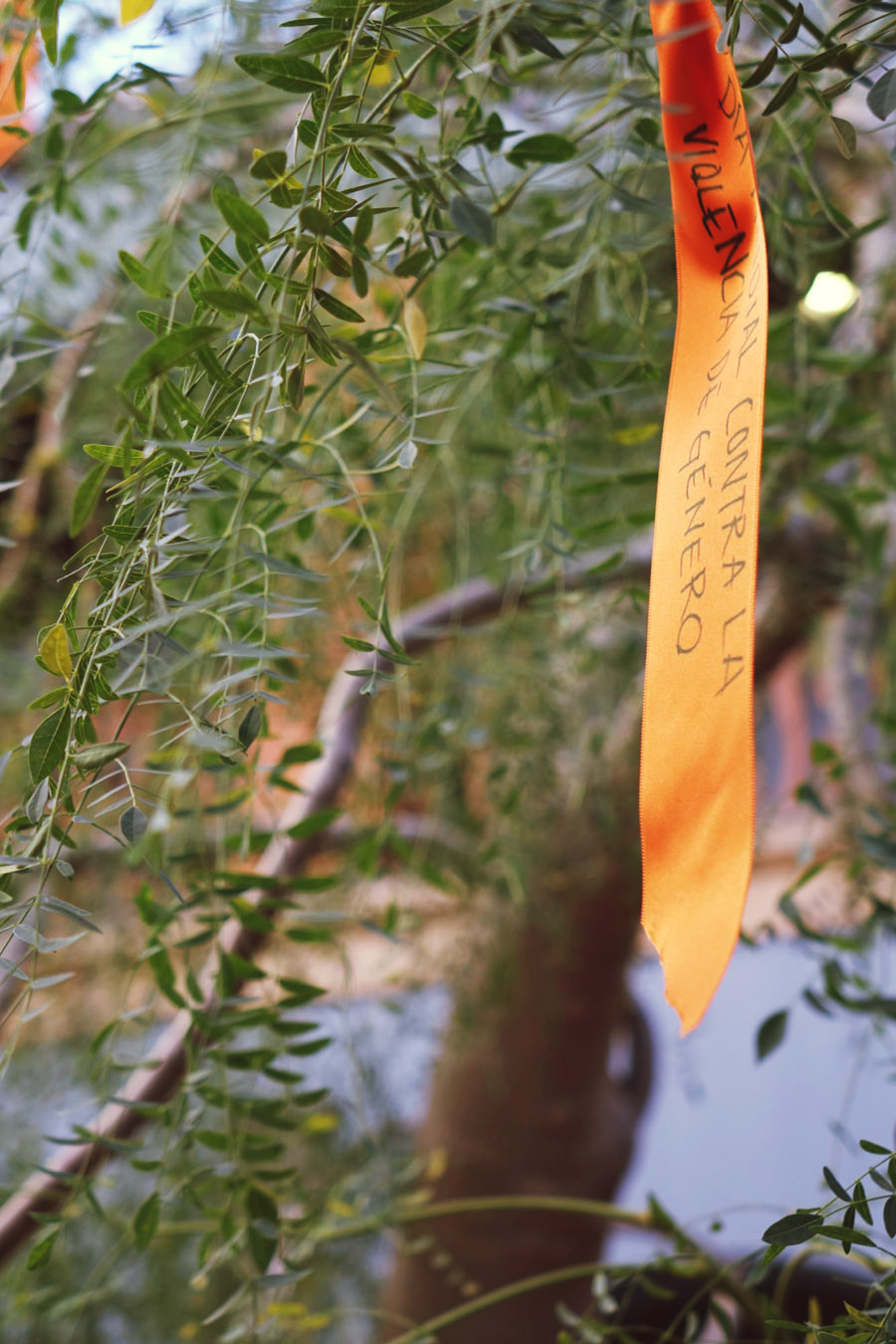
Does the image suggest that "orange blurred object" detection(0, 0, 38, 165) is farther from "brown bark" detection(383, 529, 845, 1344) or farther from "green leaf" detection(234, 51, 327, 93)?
"brown bark" detection(383, 529, 845, 1344)

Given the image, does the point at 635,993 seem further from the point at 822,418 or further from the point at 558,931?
the point at 822,418

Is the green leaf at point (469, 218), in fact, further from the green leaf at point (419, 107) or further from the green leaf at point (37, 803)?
the green leaf at point (37, 803)

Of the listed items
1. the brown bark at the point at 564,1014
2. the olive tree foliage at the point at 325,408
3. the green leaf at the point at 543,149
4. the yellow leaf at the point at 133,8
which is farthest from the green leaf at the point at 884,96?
the brown bark at the point at 564,1014

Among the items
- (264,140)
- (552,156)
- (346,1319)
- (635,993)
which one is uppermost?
(264,140)

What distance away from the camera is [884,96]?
25 cm

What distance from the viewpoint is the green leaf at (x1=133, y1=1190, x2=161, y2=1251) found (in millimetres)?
348

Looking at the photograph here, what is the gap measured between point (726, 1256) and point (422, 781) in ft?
1.18

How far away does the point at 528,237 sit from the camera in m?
0.47

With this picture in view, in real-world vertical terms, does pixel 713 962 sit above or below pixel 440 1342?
above

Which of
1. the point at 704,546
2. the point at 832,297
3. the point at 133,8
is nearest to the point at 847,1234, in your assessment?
the point at 704,546

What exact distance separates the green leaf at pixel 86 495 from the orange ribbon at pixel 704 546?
14cm

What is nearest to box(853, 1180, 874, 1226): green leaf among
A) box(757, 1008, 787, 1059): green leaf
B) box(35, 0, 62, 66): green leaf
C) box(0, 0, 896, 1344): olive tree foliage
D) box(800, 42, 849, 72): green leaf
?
box(0, 0, 896, 1344): olive tree foliage

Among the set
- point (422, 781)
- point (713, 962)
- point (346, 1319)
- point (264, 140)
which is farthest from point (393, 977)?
point (264, 140)

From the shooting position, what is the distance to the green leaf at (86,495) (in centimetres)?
24
